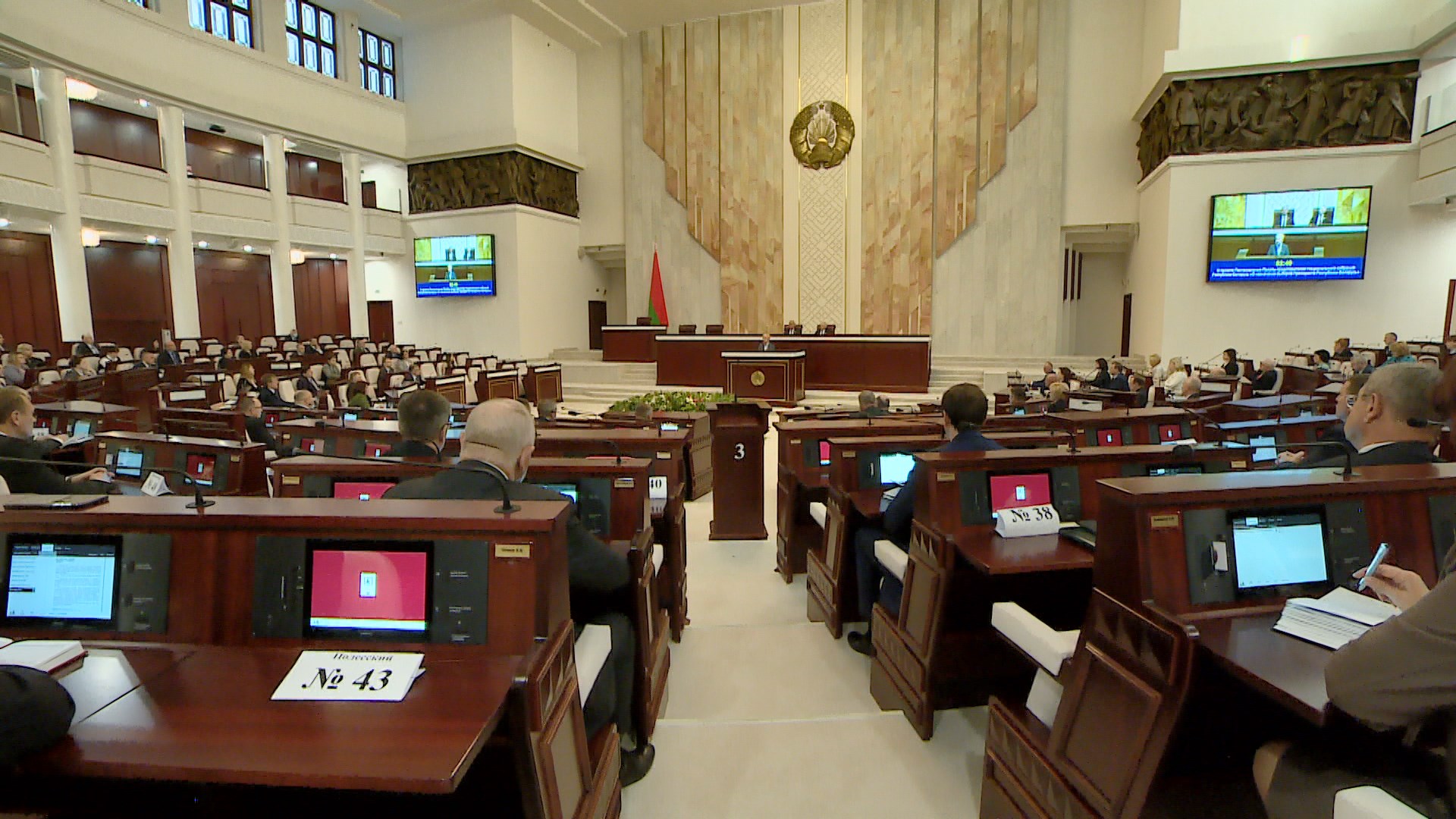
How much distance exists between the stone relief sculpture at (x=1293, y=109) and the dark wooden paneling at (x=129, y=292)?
19212mm

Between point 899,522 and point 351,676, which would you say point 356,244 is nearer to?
point 899,522

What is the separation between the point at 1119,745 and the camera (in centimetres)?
166

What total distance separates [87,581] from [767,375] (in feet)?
34.7

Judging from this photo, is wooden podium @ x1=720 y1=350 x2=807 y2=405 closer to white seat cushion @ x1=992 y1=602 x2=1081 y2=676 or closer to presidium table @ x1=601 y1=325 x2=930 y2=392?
presidium table @ x1=601 y1=325 x2=930 y2=392

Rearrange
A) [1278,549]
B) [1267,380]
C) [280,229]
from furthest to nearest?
[280,229] → [1267,380] → [1278,549]

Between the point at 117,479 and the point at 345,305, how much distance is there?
60.8 feet

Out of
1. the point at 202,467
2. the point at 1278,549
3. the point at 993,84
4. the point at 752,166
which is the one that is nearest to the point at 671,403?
the point at 202,467

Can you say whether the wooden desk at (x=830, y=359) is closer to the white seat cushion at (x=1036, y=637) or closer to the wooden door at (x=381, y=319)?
the wooden door at (x=381, y=319)

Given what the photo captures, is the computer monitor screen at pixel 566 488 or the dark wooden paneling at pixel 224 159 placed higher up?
the dark wooden paneling at pixel 224 159

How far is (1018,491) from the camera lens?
2.77 metres

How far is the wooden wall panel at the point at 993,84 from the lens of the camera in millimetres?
14172

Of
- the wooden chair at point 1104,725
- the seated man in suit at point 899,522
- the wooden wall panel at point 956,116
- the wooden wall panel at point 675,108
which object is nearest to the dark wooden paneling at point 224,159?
the wooden wall panel at point 675,108

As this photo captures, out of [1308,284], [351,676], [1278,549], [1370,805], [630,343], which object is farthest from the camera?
[630,343]

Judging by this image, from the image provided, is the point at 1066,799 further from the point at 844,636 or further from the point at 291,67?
the point at 291,67
